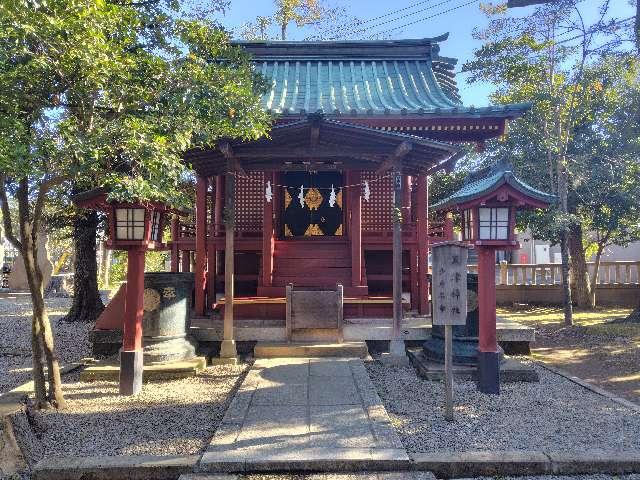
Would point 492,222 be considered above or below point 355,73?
below

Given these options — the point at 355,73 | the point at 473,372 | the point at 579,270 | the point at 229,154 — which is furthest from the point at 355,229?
the point at 579,270

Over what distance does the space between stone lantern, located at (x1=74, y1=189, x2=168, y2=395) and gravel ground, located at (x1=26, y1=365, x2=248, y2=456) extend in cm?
42

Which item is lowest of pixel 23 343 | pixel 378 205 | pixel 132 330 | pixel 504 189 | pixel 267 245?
pixel 23 343

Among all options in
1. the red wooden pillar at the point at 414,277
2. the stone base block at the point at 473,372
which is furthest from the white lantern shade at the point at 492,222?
the red wooden pillar at the point at 414,277

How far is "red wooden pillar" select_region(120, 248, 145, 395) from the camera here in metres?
5.84

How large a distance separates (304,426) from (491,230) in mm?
3528

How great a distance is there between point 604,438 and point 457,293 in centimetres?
193

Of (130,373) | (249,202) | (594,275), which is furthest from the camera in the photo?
(594,275)

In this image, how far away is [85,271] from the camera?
12359mm

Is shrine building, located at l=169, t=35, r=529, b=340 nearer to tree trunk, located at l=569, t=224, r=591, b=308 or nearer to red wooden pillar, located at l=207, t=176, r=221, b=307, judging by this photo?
red wooden pillar, located at l=207, t=176, r=221, b=307

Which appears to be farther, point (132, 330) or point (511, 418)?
point (132, 330)

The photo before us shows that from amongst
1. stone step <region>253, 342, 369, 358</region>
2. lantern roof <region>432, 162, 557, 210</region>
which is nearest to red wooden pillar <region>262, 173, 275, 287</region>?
stone step <region>253, 342, 369, 358</region>

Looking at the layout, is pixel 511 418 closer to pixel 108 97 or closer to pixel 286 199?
pixel 108 97

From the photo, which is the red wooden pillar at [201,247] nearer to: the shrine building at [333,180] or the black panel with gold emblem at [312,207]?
the shrine building at [333,180]
